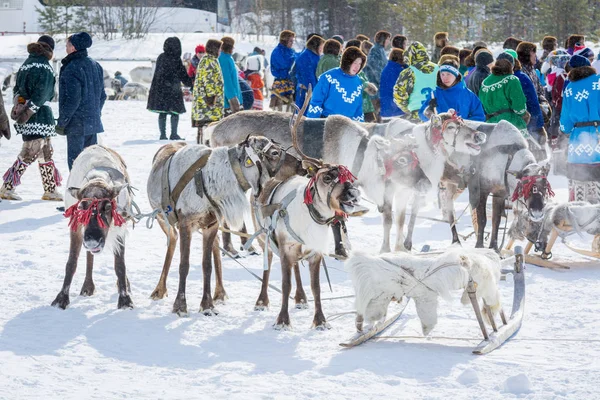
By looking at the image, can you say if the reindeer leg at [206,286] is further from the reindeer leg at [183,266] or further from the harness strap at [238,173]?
the harness strap at [238,173]

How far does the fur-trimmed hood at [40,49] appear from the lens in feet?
28.0

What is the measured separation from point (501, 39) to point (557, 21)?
2.69 metres

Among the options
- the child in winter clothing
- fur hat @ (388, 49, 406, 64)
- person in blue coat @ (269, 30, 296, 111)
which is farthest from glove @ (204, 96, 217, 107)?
the child in winter clothing

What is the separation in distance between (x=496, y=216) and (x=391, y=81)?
285 centimetres

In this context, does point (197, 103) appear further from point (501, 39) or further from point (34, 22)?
point (34, 22)

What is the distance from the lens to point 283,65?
12773 mm

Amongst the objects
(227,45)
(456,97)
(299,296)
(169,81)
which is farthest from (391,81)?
(299,296)

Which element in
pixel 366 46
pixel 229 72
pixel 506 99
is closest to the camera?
pixel 506 99

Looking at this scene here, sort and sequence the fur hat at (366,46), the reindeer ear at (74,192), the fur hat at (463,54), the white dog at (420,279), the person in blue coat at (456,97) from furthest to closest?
the fur hat at (366,46) < the fur hat at (463,54) < the person in blue coat at (456,97) < the reindeer ear at (74,192) < the white dog at (420,279)

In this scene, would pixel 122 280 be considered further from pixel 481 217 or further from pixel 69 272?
pixel 481 217

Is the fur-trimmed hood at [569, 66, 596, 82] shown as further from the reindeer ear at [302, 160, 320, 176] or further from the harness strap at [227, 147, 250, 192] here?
the harness strap at [227, 147, 250, 192]

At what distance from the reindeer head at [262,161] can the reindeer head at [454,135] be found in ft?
7.05

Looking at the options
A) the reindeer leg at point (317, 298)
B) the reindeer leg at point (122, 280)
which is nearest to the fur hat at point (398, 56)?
the reindeer leg at point (317, 298)

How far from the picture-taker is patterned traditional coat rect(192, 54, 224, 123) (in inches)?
485
